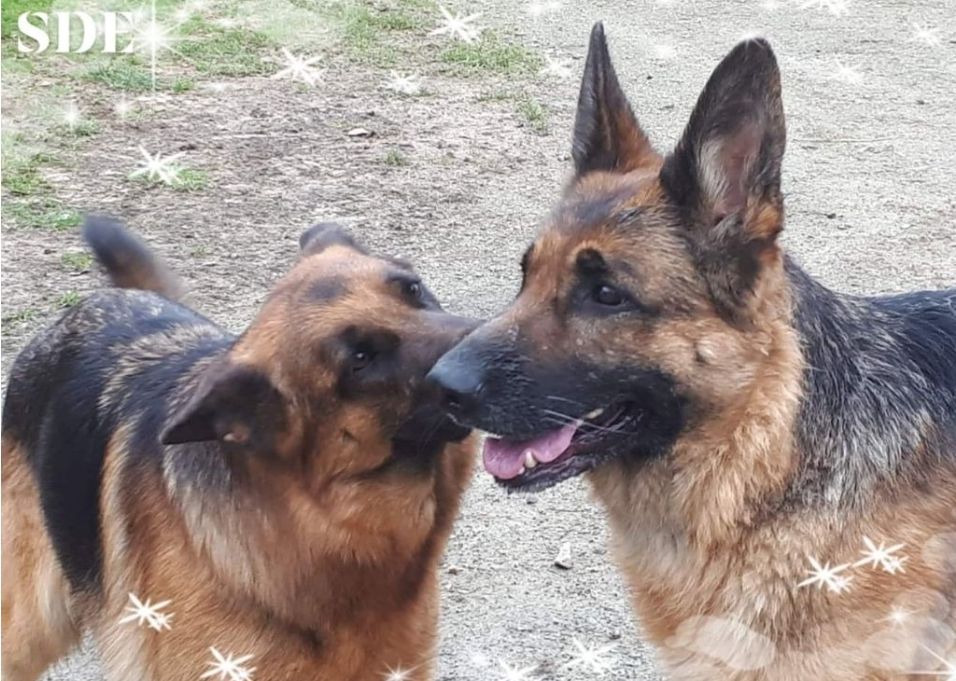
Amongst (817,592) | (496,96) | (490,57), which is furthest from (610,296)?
(490,57)

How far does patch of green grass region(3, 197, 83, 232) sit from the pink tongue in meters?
4.78

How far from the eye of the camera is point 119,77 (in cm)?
944

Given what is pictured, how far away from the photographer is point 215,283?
6.88 m

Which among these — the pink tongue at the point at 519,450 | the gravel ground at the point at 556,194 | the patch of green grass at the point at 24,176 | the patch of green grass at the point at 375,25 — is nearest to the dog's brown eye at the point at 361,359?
the pink tongue at the point at 519,450

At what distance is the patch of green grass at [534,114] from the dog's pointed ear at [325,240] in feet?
17.3

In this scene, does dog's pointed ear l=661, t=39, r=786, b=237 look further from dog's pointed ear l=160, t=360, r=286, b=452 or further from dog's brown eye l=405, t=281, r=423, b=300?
dog's pointed ear l=160, t=360, r=286, b=452

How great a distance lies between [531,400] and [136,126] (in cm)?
632

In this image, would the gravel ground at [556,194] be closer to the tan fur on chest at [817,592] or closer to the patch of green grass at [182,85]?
the patch of green grass at [182,85]

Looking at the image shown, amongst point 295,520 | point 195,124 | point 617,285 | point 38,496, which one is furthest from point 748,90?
point 195,124

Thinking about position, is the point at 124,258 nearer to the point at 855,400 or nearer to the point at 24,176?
the point at 855,400

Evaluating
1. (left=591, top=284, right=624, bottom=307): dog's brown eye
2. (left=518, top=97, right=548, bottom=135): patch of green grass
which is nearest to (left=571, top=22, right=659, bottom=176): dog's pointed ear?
(left=591, top=284, right=624, bottom=307): dog's brown eye

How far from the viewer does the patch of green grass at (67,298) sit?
653 cm

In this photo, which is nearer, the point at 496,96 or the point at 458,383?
the point at 458,383

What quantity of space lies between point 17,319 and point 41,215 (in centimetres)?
130
